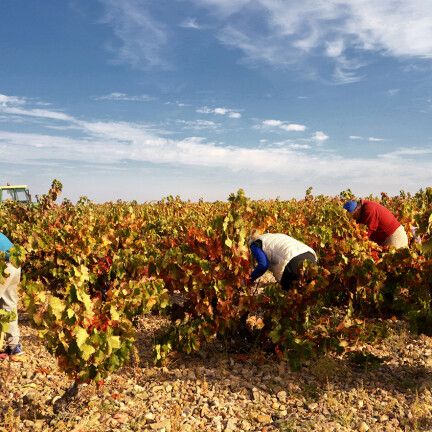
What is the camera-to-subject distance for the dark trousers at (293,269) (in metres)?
5.21

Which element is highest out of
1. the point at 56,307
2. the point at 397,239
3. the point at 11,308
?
the point at 397,239

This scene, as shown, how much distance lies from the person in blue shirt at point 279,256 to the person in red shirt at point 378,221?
185cm

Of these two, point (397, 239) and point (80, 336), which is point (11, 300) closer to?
point (80, 336)

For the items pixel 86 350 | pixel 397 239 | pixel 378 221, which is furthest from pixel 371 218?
pixel 86 350

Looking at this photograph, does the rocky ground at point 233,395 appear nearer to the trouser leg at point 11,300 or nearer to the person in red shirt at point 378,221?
the trouser leg at point 11,300

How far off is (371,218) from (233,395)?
3658mm

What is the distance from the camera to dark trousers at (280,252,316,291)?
17.1 ft

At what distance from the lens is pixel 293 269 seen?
17.2 feet

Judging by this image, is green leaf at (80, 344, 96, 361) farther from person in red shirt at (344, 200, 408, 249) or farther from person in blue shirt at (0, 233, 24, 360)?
person in red shirt at (344, 200, 408, 249)

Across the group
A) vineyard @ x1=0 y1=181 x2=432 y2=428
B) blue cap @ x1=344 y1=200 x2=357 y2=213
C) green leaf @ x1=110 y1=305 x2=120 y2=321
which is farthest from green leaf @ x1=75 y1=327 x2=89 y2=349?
blue cap @ x1=344 y1=200 x2=357 y2=213

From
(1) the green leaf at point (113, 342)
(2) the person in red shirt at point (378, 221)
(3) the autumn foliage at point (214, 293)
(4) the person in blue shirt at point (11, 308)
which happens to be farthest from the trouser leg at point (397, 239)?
(4) the person in blue shirt at point (11, 308)

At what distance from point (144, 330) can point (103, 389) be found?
182cm

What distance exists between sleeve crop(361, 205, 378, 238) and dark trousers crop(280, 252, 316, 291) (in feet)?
5.87

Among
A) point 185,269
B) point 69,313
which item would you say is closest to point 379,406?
point 185,269
